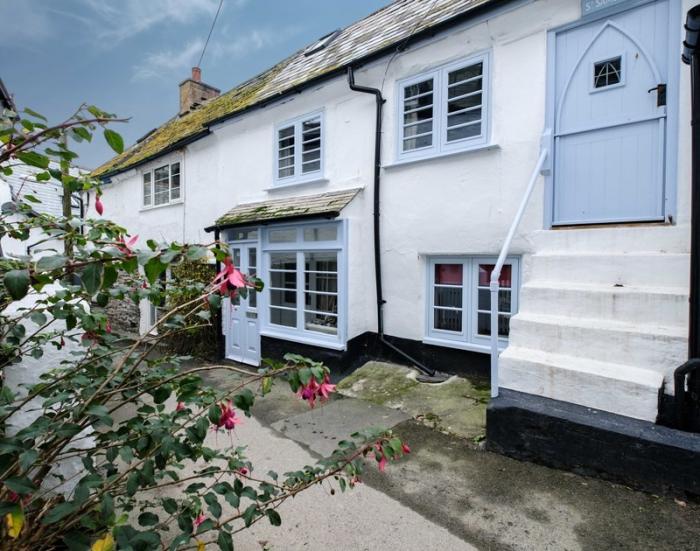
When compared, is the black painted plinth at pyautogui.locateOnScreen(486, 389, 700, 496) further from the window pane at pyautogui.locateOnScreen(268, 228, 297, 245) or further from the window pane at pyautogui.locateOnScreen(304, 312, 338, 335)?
the window pane at pyautogui.locateOnScreen(268, 228, 297, 245)

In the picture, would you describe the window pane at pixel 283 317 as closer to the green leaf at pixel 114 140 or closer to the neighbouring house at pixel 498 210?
the neighbouring house at pixel 498 210

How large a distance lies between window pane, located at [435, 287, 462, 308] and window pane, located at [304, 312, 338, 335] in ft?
6.32

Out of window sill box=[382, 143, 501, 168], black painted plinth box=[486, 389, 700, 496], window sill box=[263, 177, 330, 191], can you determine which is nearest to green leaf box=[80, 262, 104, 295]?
black painted plinth box=[486, 389, 700, 496]

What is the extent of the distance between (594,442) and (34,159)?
4261 mm

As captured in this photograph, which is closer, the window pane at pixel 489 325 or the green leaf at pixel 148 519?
the green leaf at pixel 148 519

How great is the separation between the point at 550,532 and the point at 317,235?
5.68 meters

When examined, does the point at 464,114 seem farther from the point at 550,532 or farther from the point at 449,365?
the point at 550,532

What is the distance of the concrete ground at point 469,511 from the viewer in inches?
112

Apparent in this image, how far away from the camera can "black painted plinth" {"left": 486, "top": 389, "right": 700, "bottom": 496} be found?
317 centimetres

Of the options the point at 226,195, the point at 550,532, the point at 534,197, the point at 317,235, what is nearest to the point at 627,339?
the point at 550,532

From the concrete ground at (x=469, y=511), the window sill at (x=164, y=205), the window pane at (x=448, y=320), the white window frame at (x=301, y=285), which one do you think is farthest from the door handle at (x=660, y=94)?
the window sill at (x=164, y=205)

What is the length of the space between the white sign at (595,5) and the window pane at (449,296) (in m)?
4.09

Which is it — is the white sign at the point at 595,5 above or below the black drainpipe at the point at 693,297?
above

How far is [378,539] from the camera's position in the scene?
115 inches
